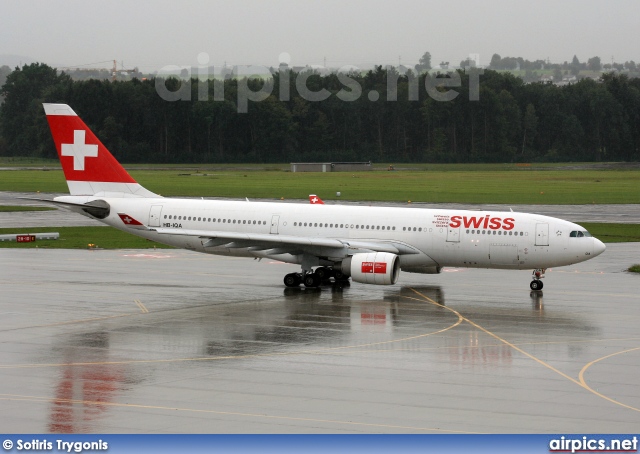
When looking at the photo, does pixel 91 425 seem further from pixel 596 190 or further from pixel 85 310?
pixel 596 190

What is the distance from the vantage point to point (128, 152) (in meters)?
177

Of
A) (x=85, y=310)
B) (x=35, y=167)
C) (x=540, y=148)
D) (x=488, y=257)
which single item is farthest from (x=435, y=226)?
(x=540, y=148)

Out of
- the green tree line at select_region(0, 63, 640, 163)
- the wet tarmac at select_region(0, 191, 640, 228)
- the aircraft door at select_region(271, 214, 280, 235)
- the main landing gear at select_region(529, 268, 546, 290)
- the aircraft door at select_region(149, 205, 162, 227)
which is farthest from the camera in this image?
the green tree line at select_region(0, 63, 640, 163)

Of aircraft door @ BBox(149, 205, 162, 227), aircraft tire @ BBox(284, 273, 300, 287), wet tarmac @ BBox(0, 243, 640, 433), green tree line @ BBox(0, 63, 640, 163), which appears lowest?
wet tarmac @ BBox(0, 243, 640, 433)

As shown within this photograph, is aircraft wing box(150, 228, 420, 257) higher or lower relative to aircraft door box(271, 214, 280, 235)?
lower

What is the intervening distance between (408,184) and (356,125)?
7393 cm

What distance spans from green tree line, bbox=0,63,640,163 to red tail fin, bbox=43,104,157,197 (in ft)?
421

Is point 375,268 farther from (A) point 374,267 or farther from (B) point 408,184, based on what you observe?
(B) point 408,184

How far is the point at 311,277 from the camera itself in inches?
1640

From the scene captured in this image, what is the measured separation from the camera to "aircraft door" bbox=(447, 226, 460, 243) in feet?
134

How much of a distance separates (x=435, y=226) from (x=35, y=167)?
13135 cm

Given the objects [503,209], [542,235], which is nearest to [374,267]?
[542,235]

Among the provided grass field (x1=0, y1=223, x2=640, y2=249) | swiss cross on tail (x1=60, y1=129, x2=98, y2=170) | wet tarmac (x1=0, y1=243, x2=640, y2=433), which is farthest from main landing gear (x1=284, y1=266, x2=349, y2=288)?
grass field (x1=0, y1=223, x2=640, y2=249)

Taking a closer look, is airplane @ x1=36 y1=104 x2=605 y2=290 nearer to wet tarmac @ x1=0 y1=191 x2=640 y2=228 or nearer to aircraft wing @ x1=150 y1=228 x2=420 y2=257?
aircraft wing @ x1=150 y1=228 x2=420 y2=257
